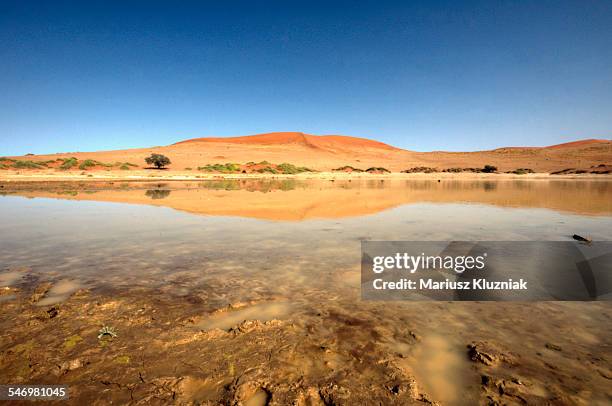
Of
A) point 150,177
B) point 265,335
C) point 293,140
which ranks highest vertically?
point 293,140

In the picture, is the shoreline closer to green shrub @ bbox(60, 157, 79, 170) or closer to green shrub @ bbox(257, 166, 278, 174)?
green shrub @ bbox(60, 157, 79, 170)

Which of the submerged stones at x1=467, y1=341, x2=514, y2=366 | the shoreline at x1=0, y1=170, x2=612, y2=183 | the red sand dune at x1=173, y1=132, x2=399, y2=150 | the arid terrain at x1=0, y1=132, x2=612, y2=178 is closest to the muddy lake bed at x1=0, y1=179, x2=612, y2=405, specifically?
the submerged stones at x1=467, y1=341, x2=514, y2=366

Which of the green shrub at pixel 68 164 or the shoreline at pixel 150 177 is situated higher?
the green shrub at pixel 68 164

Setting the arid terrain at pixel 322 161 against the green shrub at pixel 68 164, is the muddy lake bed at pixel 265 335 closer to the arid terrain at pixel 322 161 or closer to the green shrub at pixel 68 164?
the arid terrain at pixel 322 161

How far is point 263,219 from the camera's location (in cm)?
827

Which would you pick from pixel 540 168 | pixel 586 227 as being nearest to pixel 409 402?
pixel 586 227

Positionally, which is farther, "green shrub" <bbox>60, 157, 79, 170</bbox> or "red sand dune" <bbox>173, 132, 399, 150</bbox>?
"red sand dune" <bbox>173, 132, 399, 150</bbox>

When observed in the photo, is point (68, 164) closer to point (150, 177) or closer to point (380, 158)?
point (150, 177)

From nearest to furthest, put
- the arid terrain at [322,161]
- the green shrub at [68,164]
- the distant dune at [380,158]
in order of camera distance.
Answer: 1. the green shrub at [68,164]
2. the arid terrain at [322,161]
3. the distant dune at [380,158]

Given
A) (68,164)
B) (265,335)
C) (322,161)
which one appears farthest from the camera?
(322,161)

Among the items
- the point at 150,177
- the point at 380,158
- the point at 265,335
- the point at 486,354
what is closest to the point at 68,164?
the point at 150,177

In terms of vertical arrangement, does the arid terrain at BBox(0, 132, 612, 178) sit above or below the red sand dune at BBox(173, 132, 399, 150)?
below

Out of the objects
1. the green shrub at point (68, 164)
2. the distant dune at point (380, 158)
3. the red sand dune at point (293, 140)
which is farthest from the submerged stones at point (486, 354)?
the red sand dune at point (293, 140)

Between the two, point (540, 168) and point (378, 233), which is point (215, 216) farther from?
point (540, 168)
